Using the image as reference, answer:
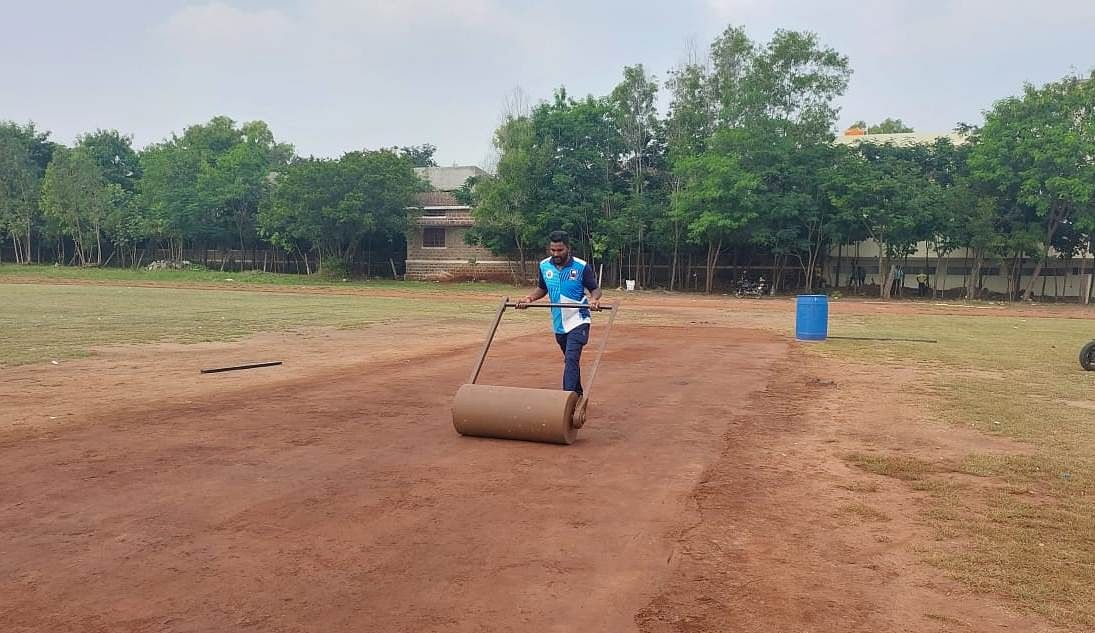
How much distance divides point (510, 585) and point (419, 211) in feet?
161

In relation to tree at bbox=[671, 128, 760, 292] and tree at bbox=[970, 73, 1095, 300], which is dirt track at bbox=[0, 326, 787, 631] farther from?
tree at bbox=[970, 73, 1095, 300]

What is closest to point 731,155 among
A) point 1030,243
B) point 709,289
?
point 709,289

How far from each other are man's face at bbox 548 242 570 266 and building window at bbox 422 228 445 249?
151 ft

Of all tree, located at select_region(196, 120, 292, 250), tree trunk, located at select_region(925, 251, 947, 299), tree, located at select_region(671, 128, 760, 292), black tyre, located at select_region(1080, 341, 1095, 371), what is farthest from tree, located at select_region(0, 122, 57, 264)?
black tyre, located at select_region(1080, 341, 1095, 371)

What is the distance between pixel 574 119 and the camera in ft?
148

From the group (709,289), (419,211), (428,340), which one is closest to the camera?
(428,340)

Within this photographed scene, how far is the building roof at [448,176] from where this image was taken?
55.2 meters

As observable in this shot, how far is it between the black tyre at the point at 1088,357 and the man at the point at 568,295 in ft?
31.1

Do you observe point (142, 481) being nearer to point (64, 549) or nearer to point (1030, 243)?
point (64, 549)

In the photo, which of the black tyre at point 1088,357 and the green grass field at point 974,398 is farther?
the black tyre at point 1088,357

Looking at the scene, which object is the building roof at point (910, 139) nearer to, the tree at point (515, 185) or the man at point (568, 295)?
the tree at point (515, 185)

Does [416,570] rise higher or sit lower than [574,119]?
lower

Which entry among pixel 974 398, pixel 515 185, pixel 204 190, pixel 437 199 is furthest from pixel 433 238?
pixel 974 398

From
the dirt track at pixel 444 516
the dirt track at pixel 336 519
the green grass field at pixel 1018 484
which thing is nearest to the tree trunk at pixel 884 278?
the green grass field at pixel 1018 484
